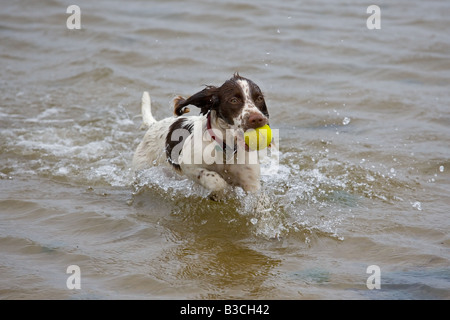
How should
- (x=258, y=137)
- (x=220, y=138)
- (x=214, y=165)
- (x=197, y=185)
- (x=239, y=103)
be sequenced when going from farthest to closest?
(x=197, y=185)
(x=214, y=165)
(x=220, y=138)
(x=239, y=103)
(x=258, y=137)

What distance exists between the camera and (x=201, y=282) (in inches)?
154

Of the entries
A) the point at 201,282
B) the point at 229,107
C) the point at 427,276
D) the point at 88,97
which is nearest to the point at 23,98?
the point at 88,97

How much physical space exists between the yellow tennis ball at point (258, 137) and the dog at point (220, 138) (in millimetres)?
40

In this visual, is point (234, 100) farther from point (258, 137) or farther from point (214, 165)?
point (214, 165)

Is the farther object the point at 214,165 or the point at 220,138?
the point at 214,165

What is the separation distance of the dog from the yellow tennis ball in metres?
0.04

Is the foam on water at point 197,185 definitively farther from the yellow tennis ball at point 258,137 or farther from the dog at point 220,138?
the yellow tennis ball at point 258,137

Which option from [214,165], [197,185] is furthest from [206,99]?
[197,185]

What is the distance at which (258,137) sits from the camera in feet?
14.3

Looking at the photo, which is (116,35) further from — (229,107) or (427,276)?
(427,276)

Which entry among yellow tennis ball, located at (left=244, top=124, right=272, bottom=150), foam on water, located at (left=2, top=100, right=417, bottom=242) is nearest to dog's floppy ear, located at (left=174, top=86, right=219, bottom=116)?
yellow tennis ball, located at (left=244, top=124, right=272, bottom=150)

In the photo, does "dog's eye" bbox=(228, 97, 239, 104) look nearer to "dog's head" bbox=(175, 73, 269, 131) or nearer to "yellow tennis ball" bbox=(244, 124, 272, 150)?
"dog's head" bbox=(175, 73, 269, 131)

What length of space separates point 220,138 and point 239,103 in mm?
317

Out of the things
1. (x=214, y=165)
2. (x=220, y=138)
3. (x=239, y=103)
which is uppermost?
(x=239, y=103)
